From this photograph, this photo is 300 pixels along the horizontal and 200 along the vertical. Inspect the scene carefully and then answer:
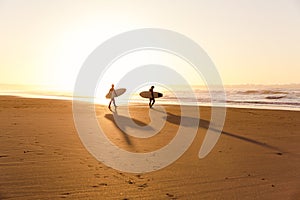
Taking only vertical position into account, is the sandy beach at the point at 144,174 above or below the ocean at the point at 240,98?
below

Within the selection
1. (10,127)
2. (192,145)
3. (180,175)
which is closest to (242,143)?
(192,145)

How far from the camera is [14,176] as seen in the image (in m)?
5.66

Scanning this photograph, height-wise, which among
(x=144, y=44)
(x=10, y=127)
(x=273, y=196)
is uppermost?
(x=144, y=44)

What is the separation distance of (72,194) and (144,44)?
22.6 ft

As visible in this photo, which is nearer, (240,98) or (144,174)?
(144,174)

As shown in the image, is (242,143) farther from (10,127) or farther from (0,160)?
(10,127)

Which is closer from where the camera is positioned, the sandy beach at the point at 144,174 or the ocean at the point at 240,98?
the sandy beach at the point at 144,174

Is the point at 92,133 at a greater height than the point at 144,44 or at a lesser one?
lesser

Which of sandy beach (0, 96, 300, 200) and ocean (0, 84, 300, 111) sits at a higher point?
ocean (0, 84, 300, 111)

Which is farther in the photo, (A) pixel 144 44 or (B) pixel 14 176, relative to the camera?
(A) pixel 144 44

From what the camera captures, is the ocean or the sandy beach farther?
the ocean

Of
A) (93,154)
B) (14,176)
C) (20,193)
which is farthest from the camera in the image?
(93,154)

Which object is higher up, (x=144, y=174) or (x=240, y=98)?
(x=240, y=98)

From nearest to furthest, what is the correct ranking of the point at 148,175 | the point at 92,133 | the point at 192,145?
the point at 148,175 < the point at 192,145 < the point at 92,133
